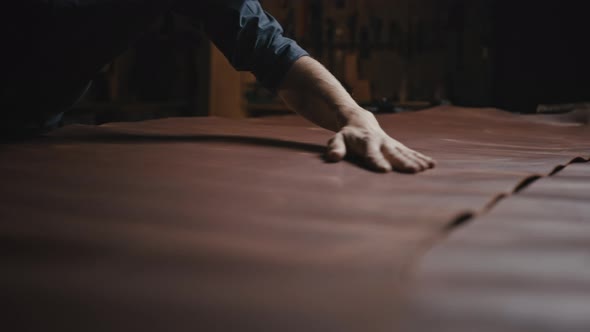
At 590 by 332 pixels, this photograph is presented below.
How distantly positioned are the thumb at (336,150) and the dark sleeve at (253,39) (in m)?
0.31

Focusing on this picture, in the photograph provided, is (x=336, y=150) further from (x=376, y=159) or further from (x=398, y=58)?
(x=398, y=58)

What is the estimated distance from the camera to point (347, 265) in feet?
1.54

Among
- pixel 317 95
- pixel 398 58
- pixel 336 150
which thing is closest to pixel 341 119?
pixel 317 95

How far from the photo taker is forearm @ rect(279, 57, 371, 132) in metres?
1.21

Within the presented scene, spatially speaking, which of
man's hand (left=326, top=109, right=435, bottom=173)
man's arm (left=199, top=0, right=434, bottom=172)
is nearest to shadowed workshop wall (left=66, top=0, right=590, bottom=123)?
man's arm (left=199, top=0, right=434, bottom=172)

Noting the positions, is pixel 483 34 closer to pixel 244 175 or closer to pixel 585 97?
pixel 585 97

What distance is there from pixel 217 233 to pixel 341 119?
0.69 metres

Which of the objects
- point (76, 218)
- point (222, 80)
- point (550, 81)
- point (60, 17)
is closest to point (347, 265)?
point (76, 218)

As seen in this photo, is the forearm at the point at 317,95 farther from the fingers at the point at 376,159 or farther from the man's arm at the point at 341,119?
the fingers at the point at 376,159

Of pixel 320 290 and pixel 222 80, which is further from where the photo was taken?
pixel 222 80

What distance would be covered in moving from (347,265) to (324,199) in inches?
9.3

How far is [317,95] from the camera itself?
50.0 inches

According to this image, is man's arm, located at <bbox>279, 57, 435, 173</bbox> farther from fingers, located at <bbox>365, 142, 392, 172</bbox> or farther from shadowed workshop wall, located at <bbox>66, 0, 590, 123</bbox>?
shadowed workshop wall, located at <bbox>66, 0, 590, 123</bbox>

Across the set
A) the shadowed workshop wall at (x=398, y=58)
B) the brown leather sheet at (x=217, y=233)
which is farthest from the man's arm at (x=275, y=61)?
the shadowed workshop wall at (x=398, y=58)
